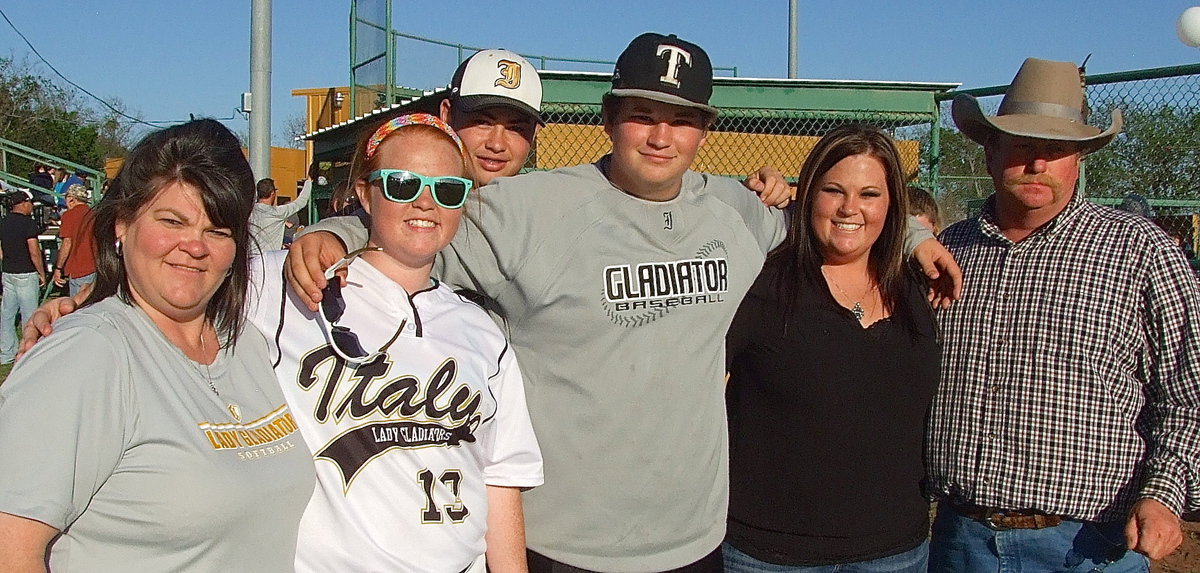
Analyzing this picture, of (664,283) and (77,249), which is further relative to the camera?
(77,249)

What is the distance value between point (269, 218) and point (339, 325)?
3.91 metres

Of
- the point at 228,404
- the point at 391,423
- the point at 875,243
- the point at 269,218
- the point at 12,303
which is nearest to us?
the point at 228,404

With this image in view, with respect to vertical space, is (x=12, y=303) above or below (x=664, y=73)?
below

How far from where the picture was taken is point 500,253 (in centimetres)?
268

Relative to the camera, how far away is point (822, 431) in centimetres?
297

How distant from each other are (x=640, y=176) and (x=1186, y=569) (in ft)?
15.0

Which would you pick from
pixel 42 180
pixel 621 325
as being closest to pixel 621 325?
pixel 621 325

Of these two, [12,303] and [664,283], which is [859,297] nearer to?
[664,283]

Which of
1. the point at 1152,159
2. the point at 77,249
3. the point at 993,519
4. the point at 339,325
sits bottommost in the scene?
the point at 993,519

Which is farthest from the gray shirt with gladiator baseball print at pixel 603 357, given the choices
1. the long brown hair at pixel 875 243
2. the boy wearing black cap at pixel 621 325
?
the long brown hair at pixel 875 243

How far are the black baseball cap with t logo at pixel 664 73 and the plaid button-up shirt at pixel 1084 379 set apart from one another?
4.03ft

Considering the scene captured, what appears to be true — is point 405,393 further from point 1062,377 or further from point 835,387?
point 1062,377

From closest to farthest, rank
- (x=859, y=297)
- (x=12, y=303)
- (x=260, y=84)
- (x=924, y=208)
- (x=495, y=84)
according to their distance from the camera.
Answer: (x=859, y=297)
(x=495, y=84)
(x=924, y=208)
(x=260, y=84)
(x=12, y=303)

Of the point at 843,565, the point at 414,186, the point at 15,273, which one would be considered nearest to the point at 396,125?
the point at 414,186
